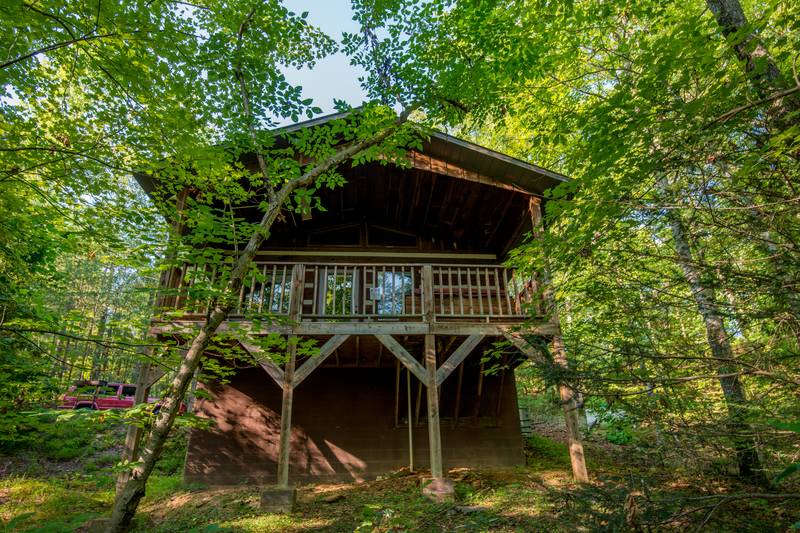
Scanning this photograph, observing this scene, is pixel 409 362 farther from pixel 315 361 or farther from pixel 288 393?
pixel 288 393

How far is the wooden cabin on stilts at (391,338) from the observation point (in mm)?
7348

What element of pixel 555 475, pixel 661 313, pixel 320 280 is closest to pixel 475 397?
pixel 555 475

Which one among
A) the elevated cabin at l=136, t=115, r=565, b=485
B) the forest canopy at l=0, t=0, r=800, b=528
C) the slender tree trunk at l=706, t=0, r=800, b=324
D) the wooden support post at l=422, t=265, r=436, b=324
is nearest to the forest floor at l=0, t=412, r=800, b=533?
the forest canopy at l=0, t=0, r=800, b=528

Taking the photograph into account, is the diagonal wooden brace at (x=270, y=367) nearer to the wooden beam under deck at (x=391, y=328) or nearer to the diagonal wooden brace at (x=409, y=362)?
the wooden beam under deck at (x=391, y=328)

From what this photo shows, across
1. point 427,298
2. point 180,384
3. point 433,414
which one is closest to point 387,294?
point 427,298

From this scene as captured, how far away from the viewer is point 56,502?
6.84 metres

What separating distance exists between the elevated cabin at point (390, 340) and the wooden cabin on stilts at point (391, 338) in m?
0.03

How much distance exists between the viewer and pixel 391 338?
7.05 metres

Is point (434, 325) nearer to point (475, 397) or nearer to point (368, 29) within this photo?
point (475, 397)

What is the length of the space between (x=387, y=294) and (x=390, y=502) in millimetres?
4195

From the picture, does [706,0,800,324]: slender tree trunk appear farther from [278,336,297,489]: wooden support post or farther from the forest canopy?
[278,336,297,489]: wooden support post

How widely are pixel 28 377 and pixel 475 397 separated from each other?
8.77 meters

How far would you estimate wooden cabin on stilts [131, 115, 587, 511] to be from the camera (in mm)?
7348

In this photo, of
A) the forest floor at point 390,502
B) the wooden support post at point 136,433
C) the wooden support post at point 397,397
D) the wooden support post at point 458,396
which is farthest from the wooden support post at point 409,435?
the wooden support post at point 136,433
